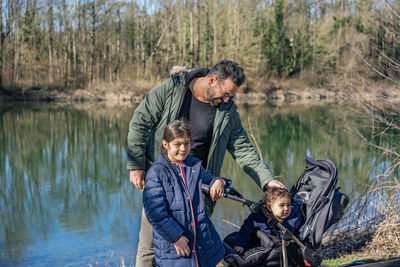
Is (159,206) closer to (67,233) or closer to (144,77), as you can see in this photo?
(67,233)

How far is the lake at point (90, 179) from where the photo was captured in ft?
20.0

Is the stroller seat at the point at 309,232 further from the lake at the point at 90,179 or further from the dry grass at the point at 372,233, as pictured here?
the lake at the point at 90,179

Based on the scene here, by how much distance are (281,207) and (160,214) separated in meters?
1.10

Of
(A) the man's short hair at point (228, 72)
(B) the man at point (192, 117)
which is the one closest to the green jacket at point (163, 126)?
(B) the man at point (192, 117)

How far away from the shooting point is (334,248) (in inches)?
188

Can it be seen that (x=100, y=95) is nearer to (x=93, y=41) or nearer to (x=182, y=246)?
(x=93, y=41)

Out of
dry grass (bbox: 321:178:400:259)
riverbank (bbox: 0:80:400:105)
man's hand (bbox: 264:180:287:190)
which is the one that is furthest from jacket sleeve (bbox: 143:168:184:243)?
riverbank (bbox: 0:80:400:105)

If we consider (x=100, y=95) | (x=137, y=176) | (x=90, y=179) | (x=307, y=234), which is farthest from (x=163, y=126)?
(x=100, y=95)

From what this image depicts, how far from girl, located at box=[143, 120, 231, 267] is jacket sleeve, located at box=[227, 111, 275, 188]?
661 millimetres

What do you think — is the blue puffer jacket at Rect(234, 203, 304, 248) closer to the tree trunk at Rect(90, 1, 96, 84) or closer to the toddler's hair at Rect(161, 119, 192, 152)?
the toddler's hair at Rect(161, 119, 192, 152)

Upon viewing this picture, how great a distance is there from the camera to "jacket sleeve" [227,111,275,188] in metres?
3.27

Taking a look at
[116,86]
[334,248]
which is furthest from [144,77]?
[334,248]

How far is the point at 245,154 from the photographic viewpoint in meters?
3.36

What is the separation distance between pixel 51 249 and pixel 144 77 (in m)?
26.0
